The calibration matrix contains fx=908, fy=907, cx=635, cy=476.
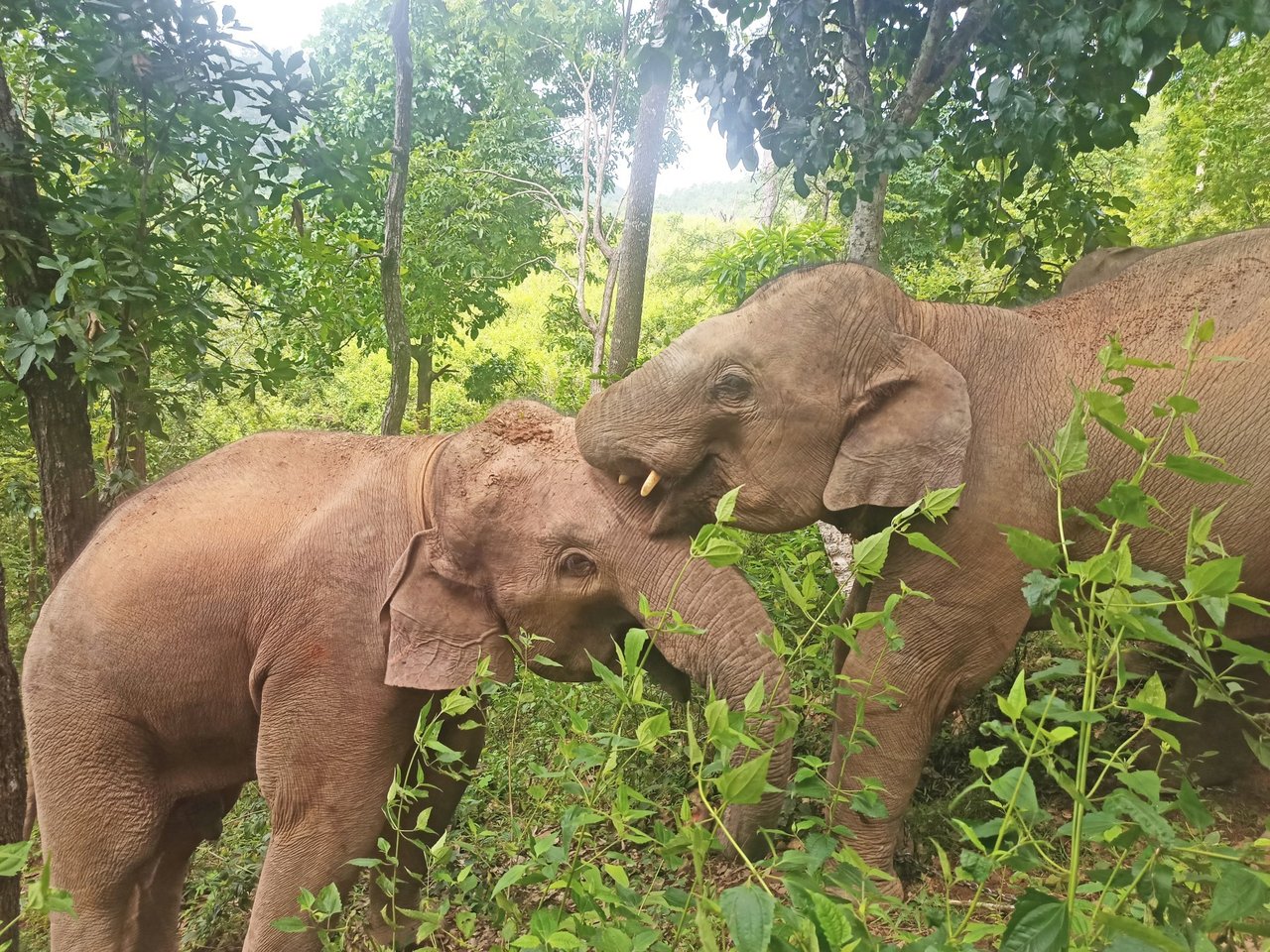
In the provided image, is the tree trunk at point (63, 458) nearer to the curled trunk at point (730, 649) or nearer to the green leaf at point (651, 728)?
the curled trunk at point (730, 649)

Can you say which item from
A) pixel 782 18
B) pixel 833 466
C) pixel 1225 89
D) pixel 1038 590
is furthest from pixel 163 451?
pixel 1225 89

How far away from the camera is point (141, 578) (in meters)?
2.99

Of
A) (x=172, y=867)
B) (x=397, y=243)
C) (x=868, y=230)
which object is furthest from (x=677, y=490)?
(x=397, y=243)

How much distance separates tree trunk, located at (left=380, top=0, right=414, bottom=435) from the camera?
268 inches

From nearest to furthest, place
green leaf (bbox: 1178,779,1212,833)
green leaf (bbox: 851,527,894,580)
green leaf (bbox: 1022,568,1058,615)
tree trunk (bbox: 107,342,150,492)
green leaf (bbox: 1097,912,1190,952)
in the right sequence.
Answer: green leaf (bbox: 1097,912,1190,952) < green leaf (bbox: 1178,779,1212,833) < green leaf (bbox: 1022,568,1058,615) < green leaf (bbox: 851,527,894,580) < tree trunk (bbox: 107,342,150,492)

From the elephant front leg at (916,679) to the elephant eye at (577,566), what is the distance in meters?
0.96

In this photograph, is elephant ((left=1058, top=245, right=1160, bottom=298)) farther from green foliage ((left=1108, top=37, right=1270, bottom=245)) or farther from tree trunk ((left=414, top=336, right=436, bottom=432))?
tree trunk ((left=414, top=336, right=436, bottom=432))

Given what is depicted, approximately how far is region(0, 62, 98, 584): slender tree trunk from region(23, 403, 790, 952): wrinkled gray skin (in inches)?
59.2

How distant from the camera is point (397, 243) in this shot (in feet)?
22.6

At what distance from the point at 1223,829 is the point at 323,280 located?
7.66m

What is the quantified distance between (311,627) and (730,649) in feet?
4.33

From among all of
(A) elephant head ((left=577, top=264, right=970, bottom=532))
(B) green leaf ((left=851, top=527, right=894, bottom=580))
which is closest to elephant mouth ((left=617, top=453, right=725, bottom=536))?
(A) elephant head ((left=577, top=264, right=970, bottom=532))

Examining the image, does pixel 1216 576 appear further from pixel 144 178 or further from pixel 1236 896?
pixel 144 178

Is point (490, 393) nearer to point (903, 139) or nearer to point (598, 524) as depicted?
point (903, 139)
